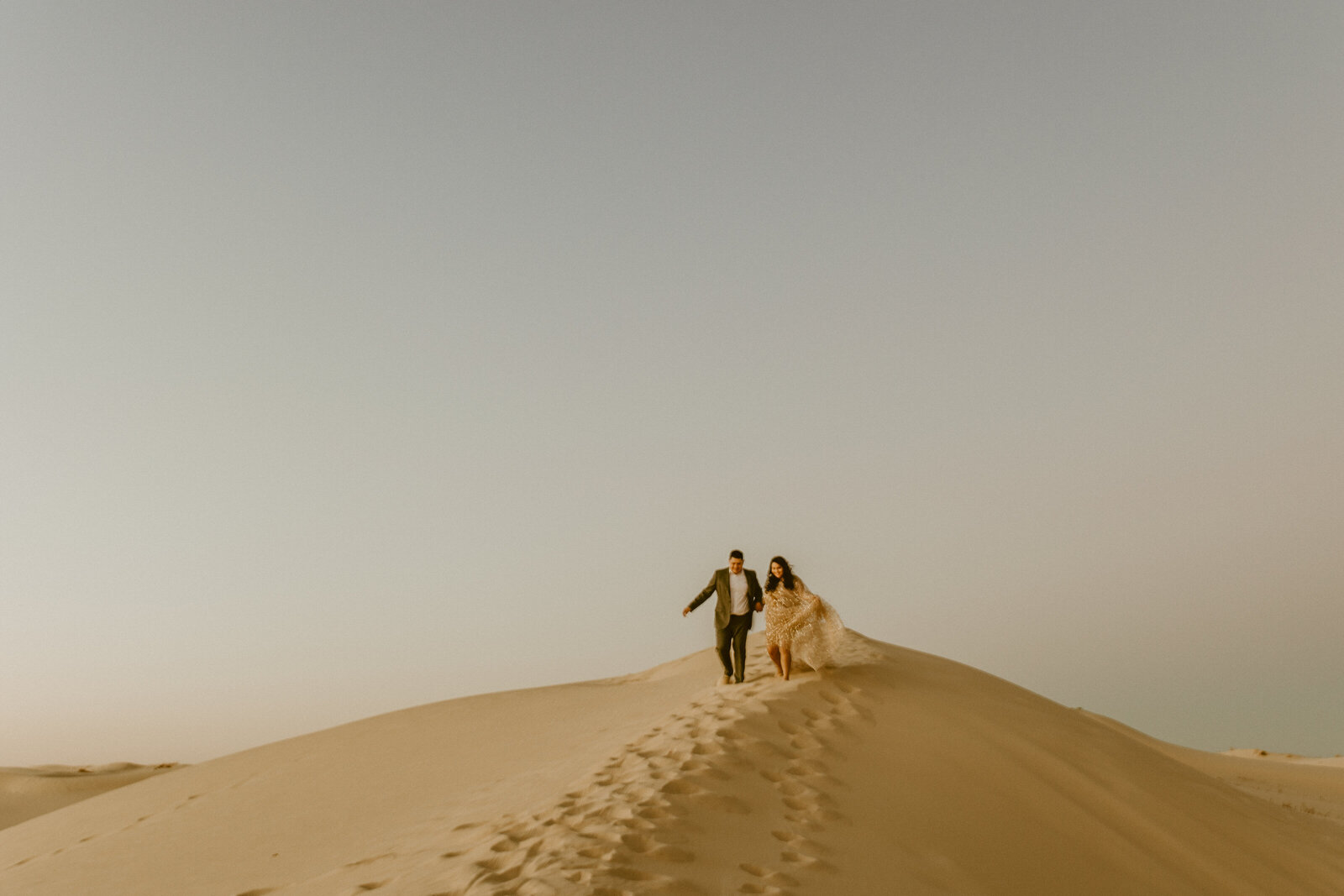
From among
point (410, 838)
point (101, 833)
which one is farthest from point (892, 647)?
point (101, 833)

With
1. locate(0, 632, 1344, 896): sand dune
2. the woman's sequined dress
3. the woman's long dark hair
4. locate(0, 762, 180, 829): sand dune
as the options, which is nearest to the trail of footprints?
locate(0, 632, 1344, 896): sand dune

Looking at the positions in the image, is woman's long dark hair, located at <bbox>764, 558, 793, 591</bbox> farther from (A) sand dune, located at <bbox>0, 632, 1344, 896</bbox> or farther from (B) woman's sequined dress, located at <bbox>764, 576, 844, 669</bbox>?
(A) sand dune, located at <bbox>0, 632, 1344, 896</bbox>

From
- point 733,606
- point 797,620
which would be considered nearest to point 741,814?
point 797,620

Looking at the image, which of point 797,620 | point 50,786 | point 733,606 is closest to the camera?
point 797,620

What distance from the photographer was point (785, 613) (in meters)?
9.77

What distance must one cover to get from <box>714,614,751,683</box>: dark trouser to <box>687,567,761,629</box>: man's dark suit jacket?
58 millimetres

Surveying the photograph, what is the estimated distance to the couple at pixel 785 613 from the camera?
9.70 meters

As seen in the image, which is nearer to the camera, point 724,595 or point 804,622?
point 804,622

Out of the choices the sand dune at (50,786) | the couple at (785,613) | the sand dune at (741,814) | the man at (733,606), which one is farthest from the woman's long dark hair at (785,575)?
the sand dune at (50,786)

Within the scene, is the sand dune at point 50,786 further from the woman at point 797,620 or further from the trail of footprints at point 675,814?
the trail of footprints at point 675,814

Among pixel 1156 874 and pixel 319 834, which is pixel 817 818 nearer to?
pixel 1156 874

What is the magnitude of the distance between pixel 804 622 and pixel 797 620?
0.28 feet

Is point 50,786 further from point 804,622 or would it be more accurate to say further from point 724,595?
point 804,622

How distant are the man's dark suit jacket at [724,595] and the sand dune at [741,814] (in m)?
0.88
